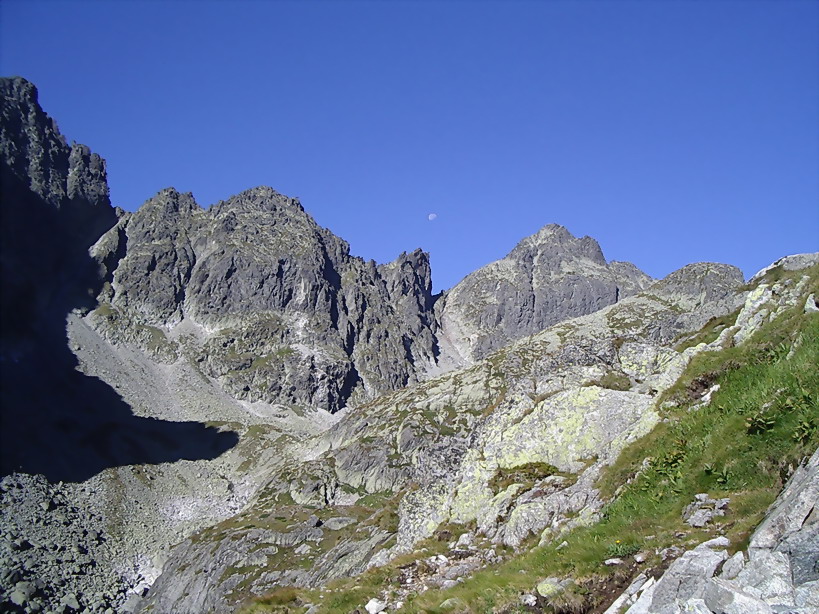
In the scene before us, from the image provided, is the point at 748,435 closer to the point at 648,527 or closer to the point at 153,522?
the point at 648,527

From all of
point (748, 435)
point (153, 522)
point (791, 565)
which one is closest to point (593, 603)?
point (791, 565)

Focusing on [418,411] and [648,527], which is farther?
[418,411]

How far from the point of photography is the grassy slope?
36.2 ft

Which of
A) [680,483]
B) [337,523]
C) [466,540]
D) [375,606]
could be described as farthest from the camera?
[337,523]

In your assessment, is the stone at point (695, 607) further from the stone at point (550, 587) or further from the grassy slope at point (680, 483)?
the stone at point (550, 587)

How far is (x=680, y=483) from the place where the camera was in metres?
14.2


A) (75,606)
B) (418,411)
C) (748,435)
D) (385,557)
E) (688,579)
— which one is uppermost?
(418,411)

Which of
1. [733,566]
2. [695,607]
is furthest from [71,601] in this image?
[733,566]

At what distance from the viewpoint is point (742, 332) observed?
998 inches

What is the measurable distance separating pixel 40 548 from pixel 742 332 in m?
154

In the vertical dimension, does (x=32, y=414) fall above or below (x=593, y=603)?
above

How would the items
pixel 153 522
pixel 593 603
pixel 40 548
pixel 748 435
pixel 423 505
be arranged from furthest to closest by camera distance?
pixel 153 522 < pixel 40 548 < pixel 423 505 < pixel 748 435 < pixel 593 603

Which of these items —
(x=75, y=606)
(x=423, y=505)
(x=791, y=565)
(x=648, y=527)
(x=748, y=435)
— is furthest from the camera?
(x=75, y=606)

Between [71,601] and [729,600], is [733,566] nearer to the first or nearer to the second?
[729,600]
